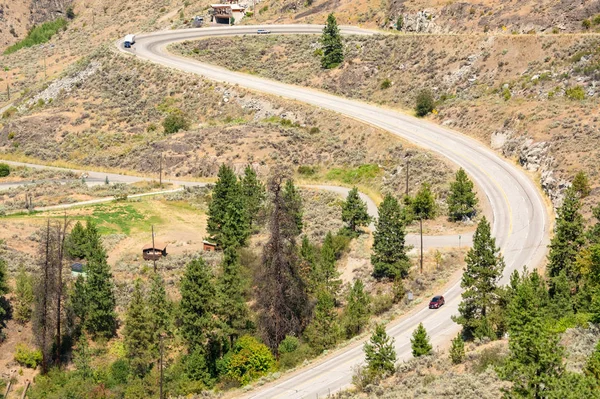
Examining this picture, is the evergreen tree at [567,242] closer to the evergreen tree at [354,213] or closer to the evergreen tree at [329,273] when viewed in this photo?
the evergreen tree at [329,273]

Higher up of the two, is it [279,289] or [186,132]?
Result: [186,132]

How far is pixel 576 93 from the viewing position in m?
104

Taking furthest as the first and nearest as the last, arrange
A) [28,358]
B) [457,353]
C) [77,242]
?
[77,242]
[28,358]
[457,353]

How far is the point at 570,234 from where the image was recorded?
222ft

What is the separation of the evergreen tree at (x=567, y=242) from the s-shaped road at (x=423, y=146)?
677cm

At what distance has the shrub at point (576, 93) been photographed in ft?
339

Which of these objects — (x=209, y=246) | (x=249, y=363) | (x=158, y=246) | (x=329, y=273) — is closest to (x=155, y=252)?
(x=158, y=246)

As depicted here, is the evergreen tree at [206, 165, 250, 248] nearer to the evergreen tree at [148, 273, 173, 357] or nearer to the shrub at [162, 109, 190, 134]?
the evergreen tree at [148, 273, 173, 357]

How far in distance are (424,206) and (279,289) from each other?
2686 cm

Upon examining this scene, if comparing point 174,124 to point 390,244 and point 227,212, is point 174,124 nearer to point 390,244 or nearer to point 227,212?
point 227,212

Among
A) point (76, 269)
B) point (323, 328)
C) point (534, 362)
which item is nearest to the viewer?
point (534, 362)

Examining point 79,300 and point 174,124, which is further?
point 174,124

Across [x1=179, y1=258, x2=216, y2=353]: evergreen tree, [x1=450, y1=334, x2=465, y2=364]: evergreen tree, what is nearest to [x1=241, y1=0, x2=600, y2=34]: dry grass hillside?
[x1=179, y1=258, x2=216, y2=353]: evergreen tree

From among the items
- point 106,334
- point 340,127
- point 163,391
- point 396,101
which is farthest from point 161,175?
point 163,391
